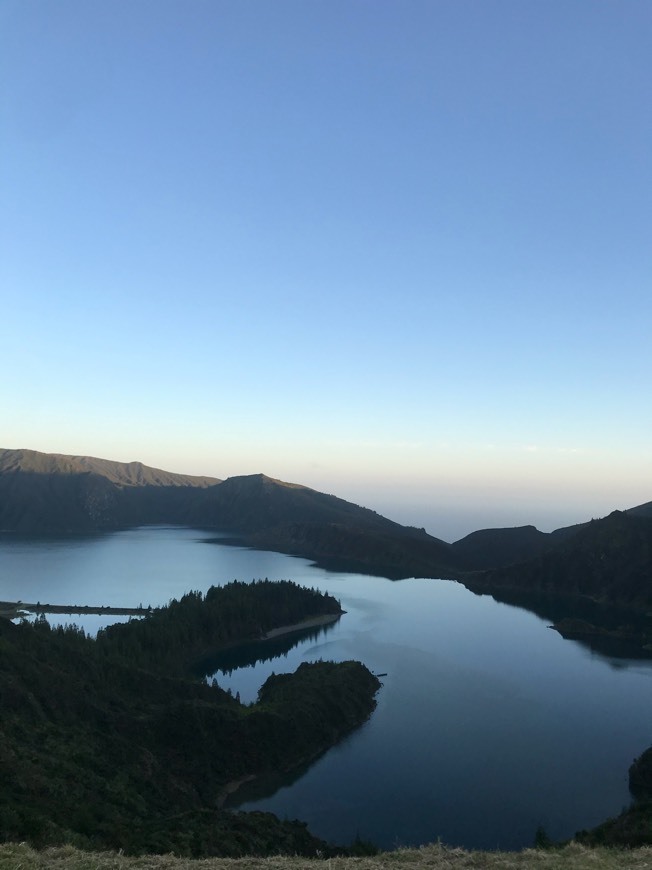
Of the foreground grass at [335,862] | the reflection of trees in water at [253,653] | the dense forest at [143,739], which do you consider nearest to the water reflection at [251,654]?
the reflection of trees in water at [253,653]

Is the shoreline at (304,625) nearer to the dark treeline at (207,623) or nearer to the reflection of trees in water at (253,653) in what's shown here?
the dark treeline at (207,623)

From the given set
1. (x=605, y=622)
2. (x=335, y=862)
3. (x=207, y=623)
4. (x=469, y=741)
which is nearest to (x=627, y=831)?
(x=335, y=862)

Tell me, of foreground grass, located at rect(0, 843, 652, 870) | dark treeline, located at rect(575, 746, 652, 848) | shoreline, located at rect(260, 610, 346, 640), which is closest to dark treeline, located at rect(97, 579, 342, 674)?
shoreline, located at rect(260, 610, 346, 640)

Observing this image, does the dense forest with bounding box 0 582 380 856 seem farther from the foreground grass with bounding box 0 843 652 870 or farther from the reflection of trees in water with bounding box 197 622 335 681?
the foreground grass with bounding box 0 843 652 870

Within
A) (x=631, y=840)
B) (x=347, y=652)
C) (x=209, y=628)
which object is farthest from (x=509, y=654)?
(x=631, y=840)

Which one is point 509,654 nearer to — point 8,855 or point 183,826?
point 183,826

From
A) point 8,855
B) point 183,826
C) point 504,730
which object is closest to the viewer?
point 8,855
